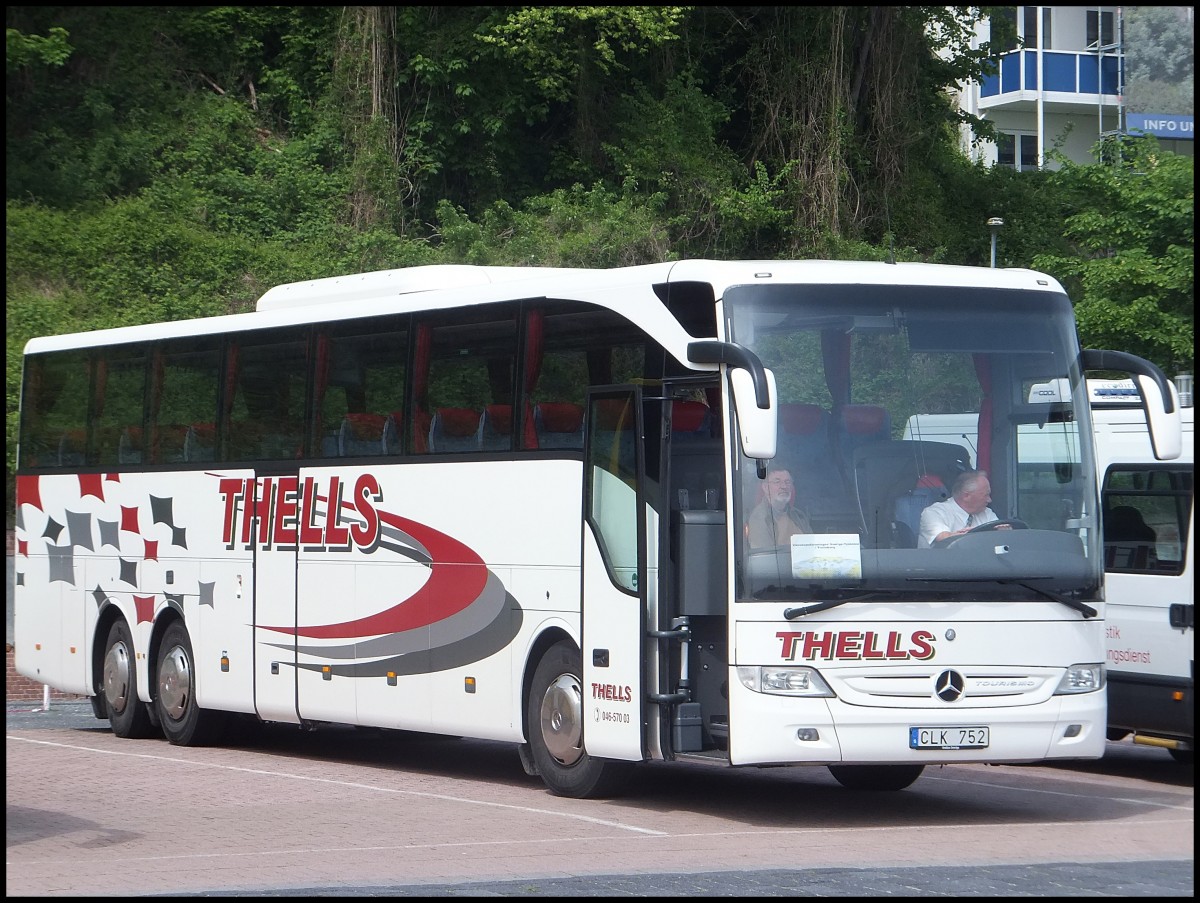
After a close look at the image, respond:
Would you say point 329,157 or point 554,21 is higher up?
point 554,21

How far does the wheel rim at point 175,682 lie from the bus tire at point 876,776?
264 inches

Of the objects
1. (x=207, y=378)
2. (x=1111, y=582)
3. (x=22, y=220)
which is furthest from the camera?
(x=22, y=220)

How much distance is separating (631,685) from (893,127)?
23956 millimetres

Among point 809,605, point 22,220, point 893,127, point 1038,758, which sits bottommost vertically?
point 1038,758

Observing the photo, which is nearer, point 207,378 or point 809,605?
point 809,605

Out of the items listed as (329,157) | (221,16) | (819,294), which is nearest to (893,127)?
(329,157)

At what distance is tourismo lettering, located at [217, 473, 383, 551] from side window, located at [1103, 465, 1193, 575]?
19.0 ft

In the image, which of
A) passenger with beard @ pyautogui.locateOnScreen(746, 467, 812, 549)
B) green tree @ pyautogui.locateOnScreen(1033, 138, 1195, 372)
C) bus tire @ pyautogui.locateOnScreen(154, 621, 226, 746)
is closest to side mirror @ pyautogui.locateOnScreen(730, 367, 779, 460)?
passenger with beard @ pyautogui.locateOnScreen(746, 467, 812, 549)

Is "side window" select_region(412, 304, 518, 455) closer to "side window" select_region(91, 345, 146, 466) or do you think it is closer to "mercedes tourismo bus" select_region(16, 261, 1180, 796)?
"mercedes tourismo bus" select_region(16, 261, 1180, 796)

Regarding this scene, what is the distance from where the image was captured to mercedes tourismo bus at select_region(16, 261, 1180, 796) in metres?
11.7

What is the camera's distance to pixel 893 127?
34.7 metres

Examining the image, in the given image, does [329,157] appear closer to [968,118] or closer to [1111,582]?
[968,118]

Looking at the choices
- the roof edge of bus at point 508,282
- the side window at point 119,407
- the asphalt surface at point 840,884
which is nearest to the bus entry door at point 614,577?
the roof edge of bus at point 508,282

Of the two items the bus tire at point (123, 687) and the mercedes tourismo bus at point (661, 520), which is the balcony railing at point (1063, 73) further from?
the mercedes tourismo bus at point (661, 520)
